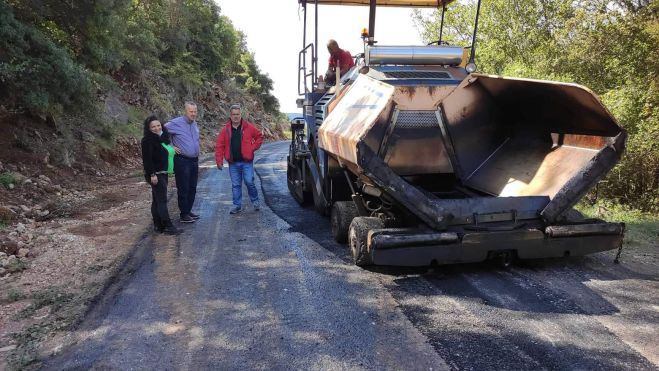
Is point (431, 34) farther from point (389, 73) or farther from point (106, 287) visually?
point (106, 287)

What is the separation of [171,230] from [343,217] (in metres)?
2.32

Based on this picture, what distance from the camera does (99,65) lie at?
10.6 m

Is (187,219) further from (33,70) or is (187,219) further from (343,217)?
(33,70)

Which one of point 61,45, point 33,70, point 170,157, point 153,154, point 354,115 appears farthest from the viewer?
point 61,45

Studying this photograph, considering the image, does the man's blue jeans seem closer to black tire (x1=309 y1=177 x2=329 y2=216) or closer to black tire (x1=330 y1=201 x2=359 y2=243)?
black tire (x1=309 y1=177 x2=329 y2=216)

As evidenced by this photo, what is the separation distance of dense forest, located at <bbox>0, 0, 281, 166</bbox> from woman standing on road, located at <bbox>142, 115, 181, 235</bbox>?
10.1 ft

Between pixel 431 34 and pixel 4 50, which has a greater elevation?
pixel 431 34

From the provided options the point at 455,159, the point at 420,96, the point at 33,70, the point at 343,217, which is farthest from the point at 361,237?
the point at 33,70

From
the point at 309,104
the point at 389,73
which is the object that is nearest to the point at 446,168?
the point at 389,73

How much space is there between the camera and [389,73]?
5.13 meters

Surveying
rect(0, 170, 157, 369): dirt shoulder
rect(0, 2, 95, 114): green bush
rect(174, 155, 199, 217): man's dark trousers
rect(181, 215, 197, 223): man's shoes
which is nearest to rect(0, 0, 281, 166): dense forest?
rect(0, 2, 95, 114): green bush

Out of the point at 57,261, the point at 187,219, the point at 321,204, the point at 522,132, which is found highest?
the point at 522,132

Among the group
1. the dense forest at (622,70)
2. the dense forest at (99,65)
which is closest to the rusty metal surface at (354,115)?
the dense forest at (622,70)

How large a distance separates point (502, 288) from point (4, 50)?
801 centimetres
